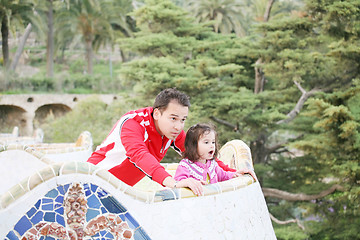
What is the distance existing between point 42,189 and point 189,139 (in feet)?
3.03

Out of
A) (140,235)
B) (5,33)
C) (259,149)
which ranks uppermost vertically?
(5,33)

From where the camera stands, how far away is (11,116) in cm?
1722

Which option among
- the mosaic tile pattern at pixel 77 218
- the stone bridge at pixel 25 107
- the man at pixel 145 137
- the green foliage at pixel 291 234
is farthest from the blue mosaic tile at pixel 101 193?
the stone bridge at pixel 25 107

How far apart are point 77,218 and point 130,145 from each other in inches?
20.2

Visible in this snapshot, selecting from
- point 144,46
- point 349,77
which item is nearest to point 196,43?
point 144,46

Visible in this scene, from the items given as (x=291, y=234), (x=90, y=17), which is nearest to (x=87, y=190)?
(x=291, y=234)

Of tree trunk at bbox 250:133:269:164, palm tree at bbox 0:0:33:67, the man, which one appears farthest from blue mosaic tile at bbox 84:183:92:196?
palm tree at bbox 0:0:33:67

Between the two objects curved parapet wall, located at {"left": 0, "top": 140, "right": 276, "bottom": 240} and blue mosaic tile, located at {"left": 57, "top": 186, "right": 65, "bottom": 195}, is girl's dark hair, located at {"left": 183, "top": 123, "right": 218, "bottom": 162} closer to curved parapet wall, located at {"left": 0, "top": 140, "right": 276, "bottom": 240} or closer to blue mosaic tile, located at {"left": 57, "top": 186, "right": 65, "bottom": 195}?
curved parapet wall, located at {"left": 0, "top": 140, "right": 276, "bottom": 240}

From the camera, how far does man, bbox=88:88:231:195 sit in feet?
5.99

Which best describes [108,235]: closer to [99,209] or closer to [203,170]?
[99,209]

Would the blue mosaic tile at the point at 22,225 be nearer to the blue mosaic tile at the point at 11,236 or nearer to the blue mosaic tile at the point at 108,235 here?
the blue mosaic tile at the point at 11,236

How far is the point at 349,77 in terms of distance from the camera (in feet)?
28.3

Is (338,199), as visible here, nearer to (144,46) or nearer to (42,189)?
(144,46)

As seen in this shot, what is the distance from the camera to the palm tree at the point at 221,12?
15.8 m
